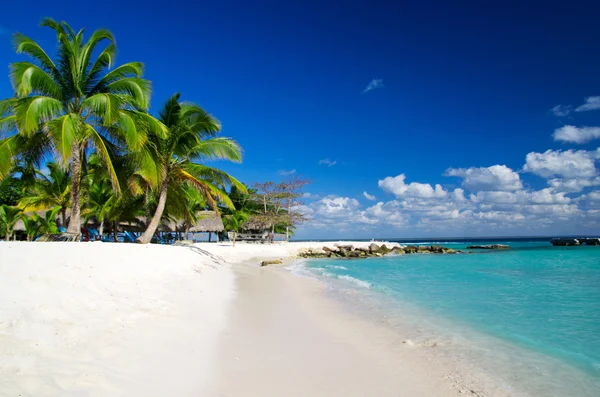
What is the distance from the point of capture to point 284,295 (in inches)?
369

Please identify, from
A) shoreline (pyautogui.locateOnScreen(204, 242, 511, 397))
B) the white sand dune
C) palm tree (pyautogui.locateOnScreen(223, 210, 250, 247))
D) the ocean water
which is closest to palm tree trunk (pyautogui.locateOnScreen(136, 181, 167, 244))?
the white sand dune

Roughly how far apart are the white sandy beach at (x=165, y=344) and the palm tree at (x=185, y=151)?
7382 millimetres

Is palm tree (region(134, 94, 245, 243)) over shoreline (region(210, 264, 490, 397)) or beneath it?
over

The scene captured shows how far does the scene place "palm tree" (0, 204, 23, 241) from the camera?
66.1ft

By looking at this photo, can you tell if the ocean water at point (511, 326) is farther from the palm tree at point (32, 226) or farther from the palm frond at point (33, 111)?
the palm tree at point (32, 226)

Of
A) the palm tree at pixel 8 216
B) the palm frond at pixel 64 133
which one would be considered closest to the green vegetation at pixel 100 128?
the palm frond at pixel 64 133

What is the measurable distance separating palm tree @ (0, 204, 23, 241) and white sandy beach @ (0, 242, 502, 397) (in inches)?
697

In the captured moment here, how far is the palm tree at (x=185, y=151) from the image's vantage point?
1433 centimetres

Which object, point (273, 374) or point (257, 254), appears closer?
point (273, 374)

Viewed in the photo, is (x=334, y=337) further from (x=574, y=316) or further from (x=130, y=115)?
(x=130, y=115)

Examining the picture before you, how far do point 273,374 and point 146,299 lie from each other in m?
3.23

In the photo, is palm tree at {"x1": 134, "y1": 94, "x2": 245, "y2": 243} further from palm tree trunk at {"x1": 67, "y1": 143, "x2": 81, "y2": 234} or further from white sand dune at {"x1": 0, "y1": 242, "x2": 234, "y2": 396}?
white sand dune at {"x1": 0, "y1": 242, "x2": 234, "y2": 396}

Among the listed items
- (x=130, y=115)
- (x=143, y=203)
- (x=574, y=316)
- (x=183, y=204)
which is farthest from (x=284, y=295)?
(x=143, y=203)

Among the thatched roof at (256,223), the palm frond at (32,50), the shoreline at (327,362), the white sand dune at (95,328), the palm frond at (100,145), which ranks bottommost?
the shoreline at (327,362)
